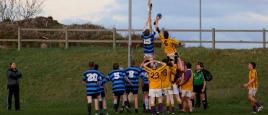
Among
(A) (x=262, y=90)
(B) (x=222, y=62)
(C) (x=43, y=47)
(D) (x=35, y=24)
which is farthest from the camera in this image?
(D) (x=35, y=24)

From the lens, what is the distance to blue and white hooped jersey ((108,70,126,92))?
29109mm

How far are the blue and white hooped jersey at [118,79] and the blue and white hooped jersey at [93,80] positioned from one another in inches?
69.8

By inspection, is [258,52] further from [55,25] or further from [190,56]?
[55,25]

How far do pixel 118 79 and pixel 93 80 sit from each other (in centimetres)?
209

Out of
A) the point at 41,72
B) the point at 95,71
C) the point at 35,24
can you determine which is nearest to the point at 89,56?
the point at 41,72

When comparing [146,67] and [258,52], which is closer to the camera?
[146,67]

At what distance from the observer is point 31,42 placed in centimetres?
5572

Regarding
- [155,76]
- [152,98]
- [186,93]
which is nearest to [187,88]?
[186,93]

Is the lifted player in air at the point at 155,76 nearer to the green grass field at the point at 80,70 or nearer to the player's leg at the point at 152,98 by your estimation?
the player's leg at the point at 152,98

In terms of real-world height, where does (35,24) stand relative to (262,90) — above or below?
above

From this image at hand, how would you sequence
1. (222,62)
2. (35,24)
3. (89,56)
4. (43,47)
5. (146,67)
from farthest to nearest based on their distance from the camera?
(35,24)
(43,47)
(89,56)
(222,62)
(146,67)

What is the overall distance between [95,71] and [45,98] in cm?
1561

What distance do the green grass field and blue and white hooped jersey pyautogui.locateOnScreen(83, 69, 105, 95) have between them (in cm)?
923

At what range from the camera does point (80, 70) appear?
4675 centimetres
